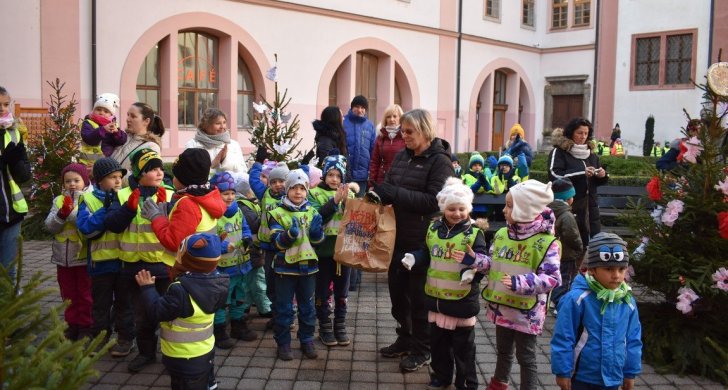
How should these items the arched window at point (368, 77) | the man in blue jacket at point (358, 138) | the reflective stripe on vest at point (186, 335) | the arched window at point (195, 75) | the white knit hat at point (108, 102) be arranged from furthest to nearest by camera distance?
the arched window at point (368, 77) < the arched window at point (195, 75) < the man in blue jacket at point (358, 138) < the white knit hat at point (108, 102) < the reflective stripe on vest at point (186, 335)

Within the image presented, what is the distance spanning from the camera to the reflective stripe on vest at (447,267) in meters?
4.49

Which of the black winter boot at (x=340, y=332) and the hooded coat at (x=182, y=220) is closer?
the hooded coat at (x=182, y=220)

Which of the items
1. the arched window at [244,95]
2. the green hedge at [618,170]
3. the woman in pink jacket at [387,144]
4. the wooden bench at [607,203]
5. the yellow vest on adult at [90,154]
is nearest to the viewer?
the yellow vest on adult at [90,154]

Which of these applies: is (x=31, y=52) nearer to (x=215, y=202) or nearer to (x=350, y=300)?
(x=350, y=300)

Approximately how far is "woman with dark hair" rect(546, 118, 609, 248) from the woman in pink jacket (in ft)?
5.65

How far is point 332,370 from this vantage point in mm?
5148

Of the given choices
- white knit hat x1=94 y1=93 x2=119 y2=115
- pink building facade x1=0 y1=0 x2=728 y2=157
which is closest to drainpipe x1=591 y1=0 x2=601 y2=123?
pink building facade x1=0 y1=0 x2=728 y2=157

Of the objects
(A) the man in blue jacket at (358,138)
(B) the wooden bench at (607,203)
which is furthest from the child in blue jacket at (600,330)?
Result: (B) the wooden bench at (607,203)

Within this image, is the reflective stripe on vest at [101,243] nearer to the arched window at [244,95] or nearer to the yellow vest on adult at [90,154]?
the yellow vest on adult at [90,154]

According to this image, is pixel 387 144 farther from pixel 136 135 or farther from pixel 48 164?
pixel 48 164

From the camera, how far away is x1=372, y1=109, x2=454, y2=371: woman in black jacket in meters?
4.93

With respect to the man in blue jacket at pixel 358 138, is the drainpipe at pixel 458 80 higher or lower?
higher

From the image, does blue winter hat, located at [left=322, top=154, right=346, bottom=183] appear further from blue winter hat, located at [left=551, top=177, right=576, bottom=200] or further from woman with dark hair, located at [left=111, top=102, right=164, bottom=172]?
blue winter hat, located at [left=551, top=177, right=576, bottom=200]

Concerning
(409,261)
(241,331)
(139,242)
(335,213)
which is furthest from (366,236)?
(139,242)
